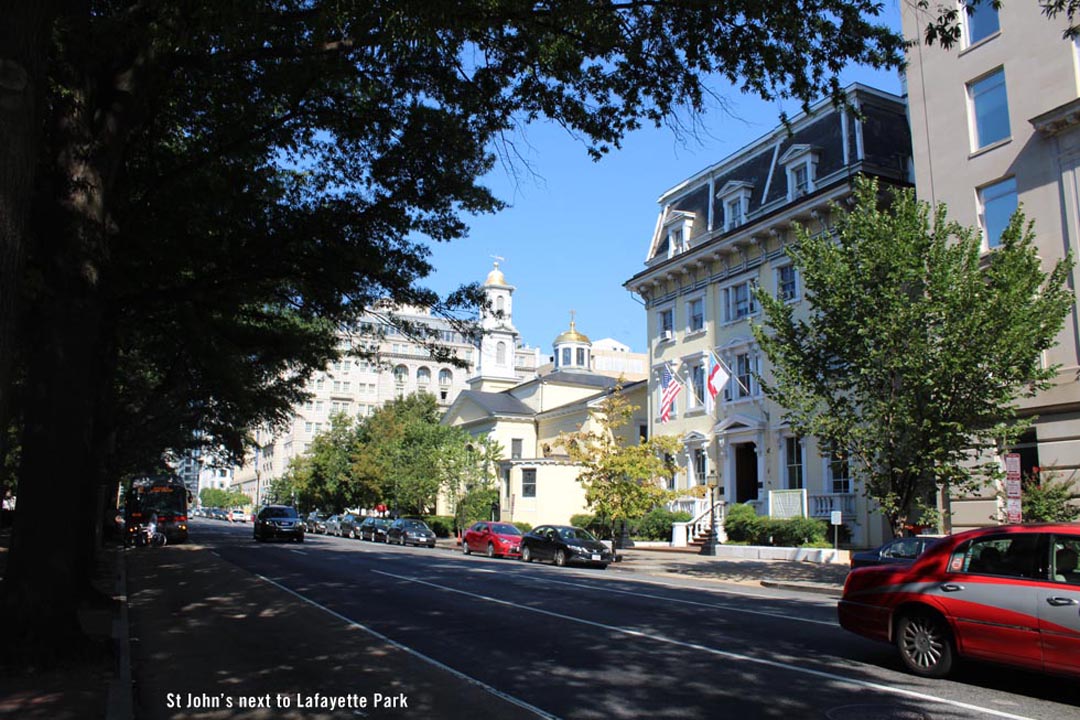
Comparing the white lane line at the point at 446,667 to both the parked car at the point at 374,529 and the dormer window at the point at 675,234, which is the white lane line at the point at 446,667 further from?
the parked car at the point at 374,529

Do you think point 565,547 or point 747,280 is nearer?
point 565,547

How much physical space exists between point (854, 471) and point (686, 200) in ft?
74.4

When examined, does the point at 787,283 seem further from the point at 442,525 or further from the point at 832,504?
the point at 442,525

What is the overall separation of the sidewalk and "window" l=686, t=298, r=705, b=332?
25565 mm

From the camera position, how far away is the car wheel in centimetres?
811

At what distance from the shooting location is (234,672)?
8.35m

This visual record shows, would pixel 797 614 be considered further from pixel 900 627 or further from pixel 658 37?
pixel 658 37

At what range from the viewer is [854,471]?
63.8 feet

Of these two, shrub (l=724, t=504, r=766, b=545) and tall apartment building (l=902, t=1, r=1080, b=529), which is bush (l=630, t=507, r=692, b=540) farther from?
tall apartment building (l=902, t=1, r=1080, b=529)

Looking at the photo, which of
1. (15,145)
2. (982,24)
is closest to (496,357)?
(982,24)

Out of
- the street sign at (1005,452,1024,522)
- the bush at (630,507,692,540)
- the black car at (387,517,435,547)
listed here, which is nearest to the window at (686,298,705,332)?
the bush at (630,507,692,540)

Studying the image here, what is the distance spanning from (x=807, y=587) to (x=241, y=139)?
15281mm

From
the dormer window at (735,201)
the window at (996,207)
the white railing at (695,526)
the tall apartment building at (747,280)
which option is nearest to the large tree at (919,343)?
the window at (996,207)

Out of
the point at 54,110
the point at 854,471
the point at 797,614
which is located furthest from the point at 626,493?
the point at 54,110
